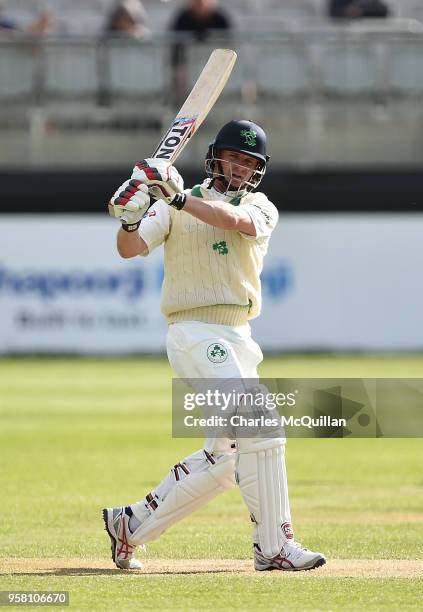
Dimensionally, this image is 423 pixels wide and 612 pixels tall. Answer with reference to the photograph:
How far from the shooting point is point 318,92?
1972 cm

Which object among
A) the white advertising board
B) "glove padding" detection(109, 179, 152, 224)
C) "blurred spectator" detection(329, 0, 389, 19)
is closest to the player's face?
"glove padding" detection(109, 179, 152, 224)

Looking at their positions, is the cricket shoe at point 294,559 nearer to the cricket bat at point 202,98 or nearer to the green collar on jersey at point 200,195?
the green collar on jersey at point 200,195

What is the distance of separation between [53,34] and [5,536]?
13.4 metres

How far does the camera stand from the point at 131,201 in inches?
220

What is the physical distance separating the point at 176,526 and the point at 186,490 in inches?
69.5

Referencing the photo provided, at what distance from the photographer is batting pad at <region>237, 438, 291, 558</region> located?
576 centimetres

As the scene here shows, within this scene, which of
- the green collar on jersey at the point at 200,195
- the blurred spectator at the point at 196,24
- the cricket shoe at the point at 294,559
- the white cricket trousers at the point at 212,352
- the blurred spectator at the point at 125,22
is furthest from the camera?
the blurred spectator at the point at 125,22

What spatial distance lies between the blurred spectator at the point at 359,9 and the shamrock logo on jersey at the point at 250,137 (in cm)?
1430

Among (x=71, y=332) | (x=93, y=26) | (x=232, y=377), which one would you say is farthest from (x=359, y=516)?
(x=93, y=26)

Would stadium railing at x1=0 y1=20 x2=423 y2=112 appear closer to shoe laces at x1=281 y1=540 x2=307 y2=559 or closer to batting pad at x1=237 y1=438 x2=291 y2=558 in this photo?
batting pad at x1=237 y1=438 x2=291 y2=558

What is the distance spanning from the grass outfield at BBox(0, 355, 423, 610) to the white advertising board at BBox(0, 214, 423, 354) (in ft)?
8.44

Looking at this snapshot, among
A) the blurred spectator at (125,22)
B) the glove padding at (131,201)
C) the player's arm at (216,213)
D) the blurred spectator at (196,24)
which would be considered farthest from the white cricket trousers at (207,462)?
the blurred spectator at (125,22)

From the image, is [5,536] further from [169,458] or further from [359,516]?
[169,458]

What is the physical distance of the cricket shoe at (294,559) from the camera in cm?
572
